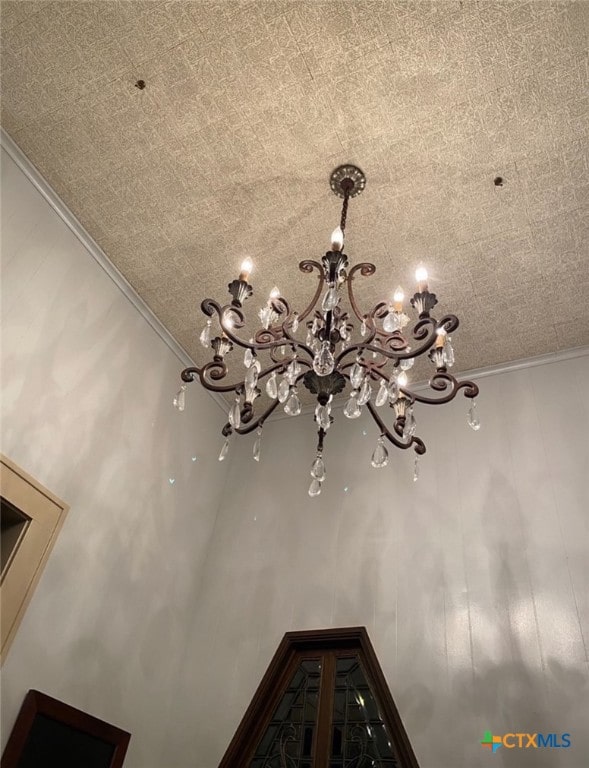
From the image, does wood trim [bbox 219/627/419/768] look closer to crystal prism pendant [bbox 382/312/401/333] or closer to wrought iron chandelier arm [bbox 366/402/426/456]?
wrought iron chandelier arm [bbox 366/402/426/456]

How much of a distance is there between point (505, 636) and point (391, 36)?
9.28 feet

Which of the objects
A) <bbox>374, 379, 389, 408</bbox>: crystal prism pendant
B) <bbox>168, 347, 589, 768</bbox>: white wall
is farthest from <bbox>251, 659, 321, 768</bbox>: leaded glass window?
<bbox>374, 379, 389, 408</bbox>: crystal prism pendant

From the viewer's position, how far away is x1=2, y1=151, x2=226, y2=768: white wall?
8.99ft

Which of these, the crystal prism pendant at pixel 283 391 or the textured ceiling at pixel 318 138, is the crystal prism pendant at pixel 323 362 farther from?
the textured ceiling at pixel 318 138

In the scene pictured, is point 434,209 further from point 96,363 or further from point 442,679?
point 442,679

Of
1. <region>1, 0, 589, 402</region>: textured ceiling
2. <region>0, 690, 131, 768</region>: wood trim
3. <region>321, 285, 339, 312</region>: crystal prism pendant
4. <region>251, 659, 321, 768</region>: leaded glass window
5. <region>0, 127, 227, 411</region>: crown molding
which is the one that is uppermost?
<region>1, 0, 589, 402</region>: textured ceiling

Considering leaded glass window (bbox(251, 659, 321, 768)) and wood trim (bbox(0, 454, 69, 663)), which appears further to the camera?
leaded glass window (bbox(251, 659, 321, 768))

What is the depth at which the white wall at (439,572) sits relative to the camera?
8.86 feet

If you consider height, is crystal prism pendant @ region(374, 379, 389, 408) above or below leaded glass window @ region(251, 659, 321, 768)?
above

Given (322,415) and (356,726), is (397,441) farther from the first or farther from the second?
(356,726)

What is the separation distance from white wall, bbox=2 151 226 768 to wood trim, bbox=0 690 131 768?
4 cm

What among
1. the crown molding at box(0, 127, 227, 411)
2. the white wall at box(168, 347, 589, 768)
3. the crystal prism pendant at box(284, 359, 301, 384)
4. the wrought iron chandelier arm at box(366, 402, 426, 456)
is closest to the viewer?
the crystal prism pendant at box(284, 359, 301, 384)

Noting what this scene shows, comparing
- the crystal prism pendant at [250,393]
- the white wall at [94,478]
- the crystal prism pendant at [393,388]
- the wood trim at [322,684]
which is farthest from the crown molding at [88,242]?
the crystal prism pendant at [393,388]

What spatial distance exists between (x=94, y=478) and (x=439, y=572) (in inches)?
76.5
